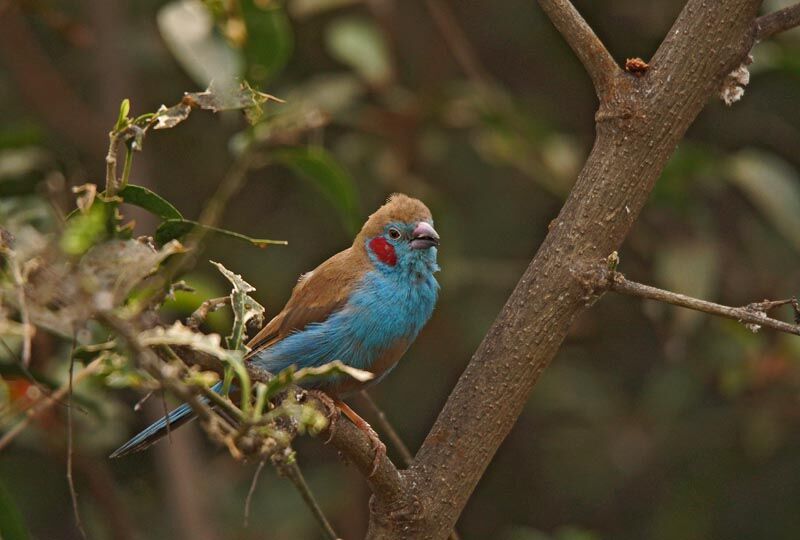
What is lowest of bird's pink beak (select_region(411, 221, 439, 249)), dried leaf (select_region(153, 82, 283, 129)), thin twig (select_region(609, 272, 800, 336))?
bird's pink beak (select_region(411, 221, 439, 249))

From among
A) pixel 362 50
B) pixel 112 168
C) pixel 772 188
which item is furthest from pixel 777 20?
pixel 362 50

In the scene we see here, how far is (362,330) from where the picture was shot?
3463 mm

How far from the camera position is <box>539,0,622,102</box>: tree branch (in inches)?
96.7

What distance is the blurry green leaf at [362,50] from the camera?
15.0ft

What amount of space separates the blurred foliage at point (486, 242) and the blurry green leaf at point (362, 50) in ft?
0.04

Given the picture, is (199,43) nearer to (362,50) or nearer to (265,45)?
Answer: (265,45)

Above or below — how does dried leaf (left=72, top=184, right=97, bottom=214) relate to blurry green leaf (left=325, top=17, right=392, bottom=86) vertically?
below

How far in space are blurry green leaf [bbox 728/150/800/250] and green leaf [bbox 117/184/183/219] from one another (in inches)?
109

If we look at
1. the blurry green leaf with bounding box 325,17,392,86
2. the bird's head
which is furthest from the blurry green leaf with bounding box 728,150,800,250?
the blurry green leaf with bounding box 325,17,392,86

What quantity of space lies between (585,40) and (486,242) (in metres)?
3.04

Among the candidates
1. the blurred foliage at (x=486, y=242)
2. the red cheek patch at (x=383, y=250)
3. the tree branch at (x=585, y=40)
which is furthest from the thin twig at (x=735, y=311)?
the blurred foliage at (x=486, y=242)

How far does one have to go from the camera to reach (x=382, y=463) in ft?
7.58

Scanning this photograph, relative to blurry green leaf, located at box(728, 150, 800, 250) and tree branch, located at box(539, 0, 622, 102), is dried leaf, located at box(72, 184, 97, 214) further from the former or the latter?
blurry green leaf, located at box(728, 150, 800, 250)

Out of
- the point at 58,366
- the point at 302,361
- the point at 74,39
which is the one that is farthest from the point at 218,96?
the point at 74,39
